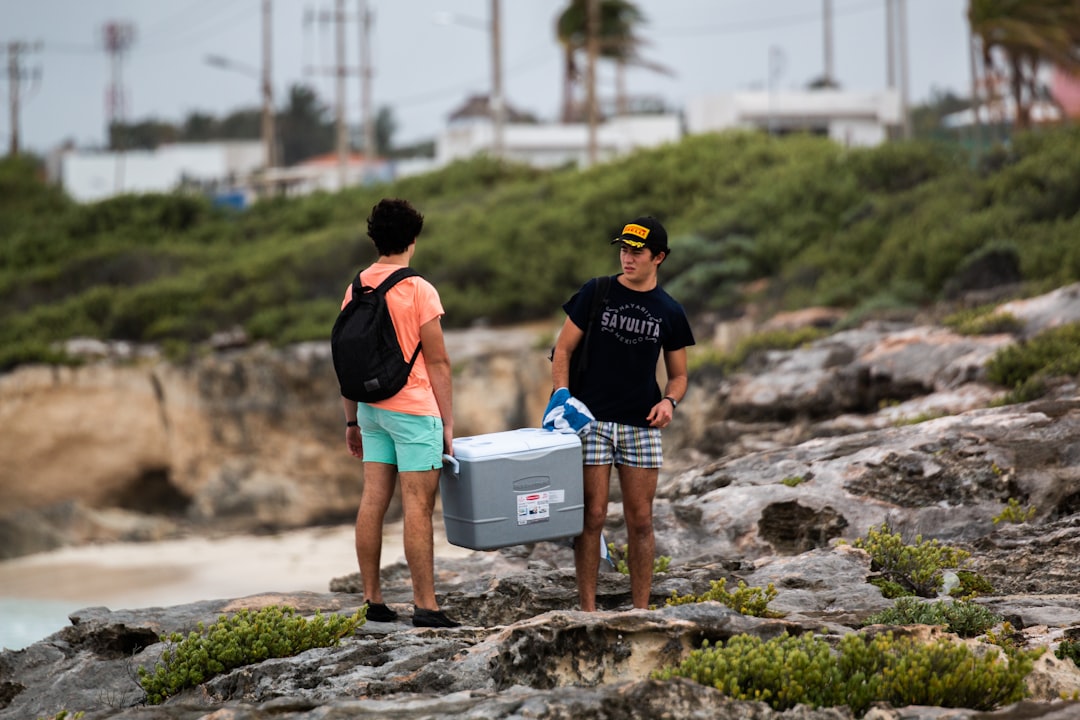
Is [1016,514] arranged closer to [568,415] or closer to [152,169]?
[568,415]

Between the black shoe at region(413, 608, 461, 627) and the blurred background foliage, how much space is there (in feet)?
32.2

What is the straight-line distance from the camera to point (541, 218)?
2362 centimetres

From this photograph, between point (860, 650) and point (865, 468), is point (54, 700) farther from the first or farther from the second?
point (865, 468)

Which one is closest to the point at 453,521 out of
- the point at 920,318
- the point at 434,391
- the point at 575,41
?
the point at 434,391

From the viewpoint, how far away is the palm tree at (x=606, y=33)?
110 ft

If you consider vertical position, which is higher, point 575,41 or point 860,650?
point 575,41

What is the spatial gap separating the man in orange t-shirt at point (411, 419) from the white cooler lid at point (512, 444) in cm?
10

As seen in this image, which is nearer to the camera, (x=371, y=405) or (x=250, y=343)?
(x=371, y=405)

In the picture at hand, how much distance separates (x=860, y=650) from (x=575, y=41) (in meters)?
30.8

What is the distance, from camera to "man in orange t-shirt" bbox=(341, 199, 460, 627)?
555 centimetres

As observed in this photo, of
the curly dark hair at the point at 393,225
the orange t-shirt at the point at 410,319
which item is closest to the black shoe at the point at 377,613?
the orange t-shirt at the point at 410,319

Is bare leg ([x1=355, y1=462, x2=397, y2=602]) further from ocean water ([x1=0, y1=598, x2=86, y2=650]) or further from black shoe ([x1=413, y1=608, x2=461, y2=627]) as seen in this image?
ocean water ([x1=0, y1=598, x2=86, y2=650])

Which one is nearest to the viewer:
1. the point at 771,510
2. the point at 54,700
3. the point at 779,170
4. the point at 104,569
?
the point at 54,700

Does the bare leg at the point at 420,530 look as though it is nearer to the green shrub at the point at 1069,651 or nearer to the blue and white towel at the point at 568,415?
the blue and white towel at the point at 568,415
